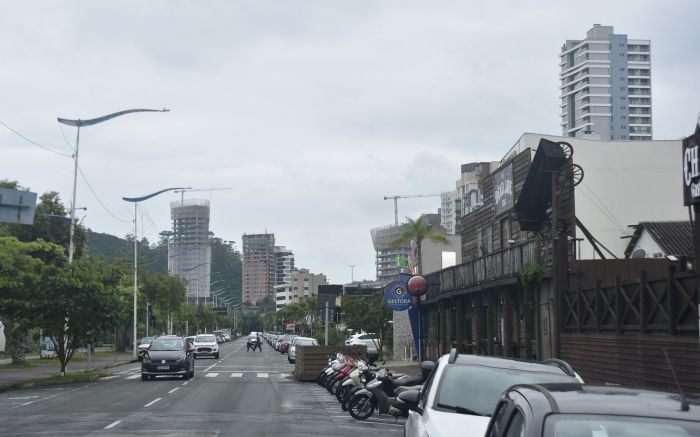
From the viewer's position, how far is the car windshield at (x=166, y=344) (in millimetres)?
36469

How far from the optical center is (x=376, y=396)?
20625 mm

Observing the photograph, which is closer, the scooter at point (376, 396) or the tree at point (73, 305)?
the scooter at point (376, 396)

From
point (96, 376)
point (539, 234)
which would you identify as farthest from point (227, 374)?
point (539, 234)

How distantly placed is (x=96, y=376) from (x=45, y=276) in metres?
4.54

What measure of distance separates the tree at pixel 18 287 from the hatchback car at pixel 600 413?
35815 mm

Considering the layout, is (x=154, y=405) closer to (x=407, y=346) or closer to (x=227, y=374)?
(x=227, y=374)

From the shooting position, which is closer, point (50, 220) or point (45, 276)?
point (45, 276)

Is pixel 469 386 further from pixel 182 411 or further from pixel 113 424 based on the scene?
pixel 182 411

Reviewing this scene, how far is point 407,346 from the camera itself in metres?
57.7

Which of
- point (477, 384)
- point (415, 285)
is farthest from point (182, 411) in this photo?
point (477, 384)

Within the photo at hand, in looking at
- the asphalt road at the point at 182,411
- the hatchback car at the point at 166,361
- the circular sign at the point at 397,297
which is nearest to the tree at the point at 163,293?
the hatchback car at the point at 166,361

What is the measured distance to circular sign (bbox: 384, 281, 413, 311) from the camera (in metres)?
30.0

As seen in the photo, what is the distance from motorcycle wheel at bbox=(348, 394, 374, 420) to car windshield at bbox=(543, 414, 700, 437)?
1618cm

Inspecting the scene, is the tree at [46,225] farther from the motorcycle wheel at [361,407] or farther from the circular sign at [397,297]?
the motorcycle wheel at [361,407]
